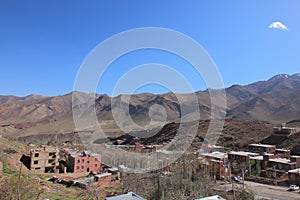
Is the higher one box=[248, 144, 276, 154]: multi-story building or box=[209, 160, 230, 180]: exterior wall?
box=[248, 144, 276, 154]: multi-story building

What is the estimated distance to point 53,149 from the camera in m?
18.8

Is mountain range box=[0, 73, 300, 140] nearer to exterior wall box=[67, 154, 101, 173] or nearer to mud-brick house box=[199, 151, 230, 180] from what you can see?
exterior wall box=[67, 154, 101, 173]

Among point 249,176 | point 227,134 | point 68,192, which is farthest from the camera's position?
point 227,134

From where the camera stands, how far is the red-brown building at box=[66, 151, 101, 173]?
711 inches

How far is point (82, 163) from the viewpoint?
1834cm

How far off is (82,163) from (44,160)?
251 centimetres

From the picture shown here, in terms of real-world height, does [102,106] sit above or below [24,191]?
above

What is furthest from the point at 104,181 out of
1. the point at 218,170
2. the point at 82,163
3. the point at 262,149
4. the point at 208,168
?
the point at 262,149

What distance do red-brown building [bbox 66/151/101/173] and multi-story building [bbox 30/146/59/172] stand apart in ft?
3.13

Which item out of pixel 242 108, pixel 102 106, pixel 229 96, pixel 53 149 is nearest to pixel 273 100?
pixel 242 108

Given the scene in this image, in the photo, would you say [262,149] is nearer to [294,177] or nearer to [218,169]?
[294,177]

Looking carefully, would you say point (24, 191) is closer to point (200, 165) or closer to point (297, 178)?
point (200, 165)

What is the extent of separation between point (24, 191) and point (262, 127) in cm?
3092

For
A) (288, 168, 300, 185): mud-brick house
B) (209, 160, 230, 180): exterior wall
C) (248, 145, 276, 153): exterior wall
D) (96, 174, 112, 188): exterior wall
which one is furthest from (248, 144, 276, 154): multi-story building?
(96, 174, 112, 188): exterior wall
